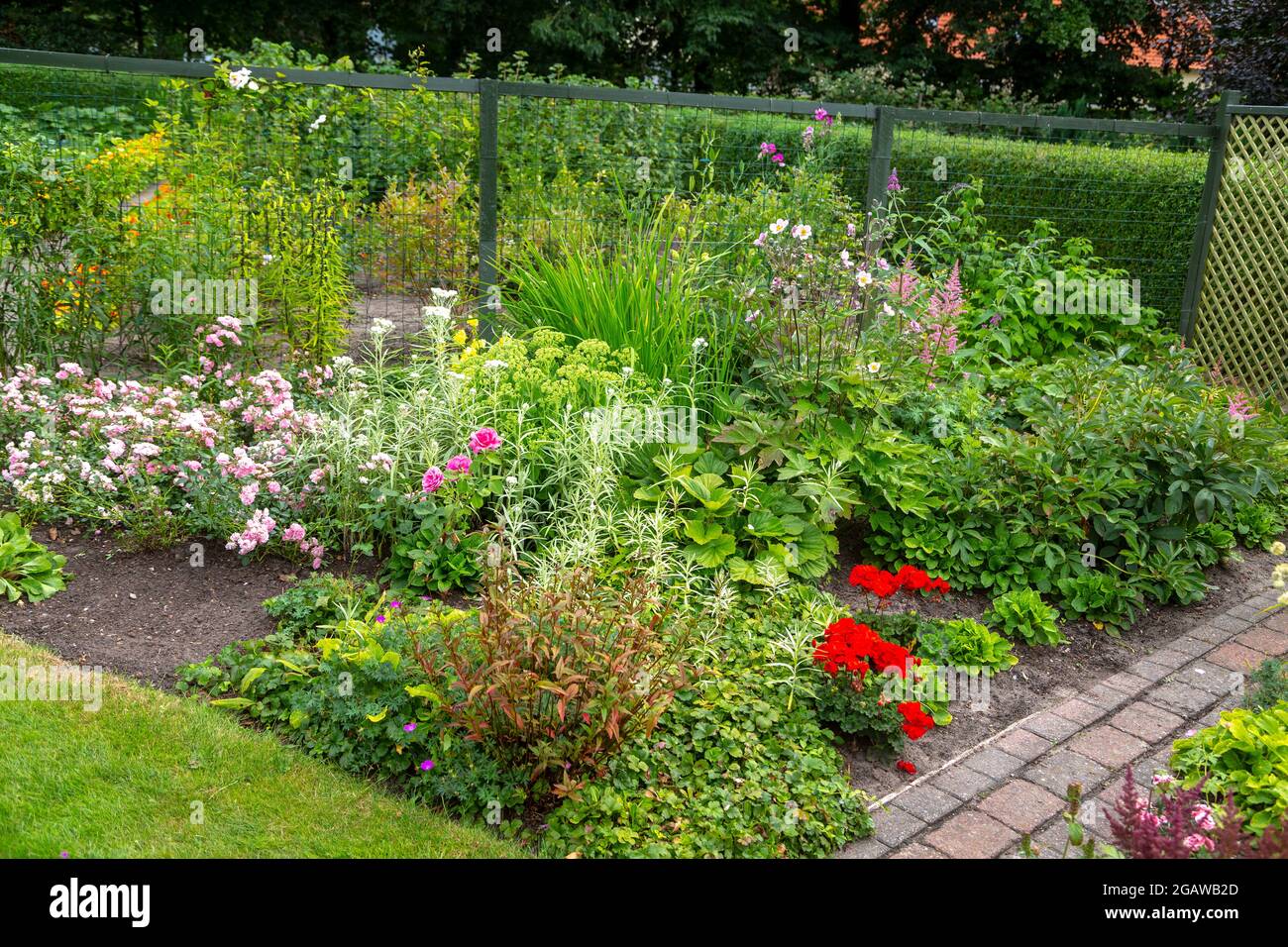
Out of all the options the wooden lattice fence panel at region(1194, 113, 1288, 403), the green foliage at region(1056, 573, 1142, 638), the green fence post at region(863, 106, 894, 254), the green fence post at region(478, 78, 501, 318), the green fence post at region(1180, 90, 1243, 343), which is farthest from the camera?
the green fence post at region(1180, 90, 1243, 343)

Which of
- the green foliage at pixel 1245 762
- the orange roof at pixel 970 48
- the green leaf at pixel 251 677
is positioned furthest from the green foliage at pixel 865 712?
the orange roof at pixel 970 48

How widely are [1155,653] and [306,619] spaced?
326 centimetres

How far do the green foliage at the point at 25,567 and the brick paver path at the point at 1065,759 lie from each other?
3.04 metres

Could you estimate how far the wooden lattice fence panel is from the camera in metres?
7.43

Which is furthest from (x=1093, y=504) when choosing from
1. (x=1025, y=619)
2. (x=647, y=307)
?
(x=647, y=307)

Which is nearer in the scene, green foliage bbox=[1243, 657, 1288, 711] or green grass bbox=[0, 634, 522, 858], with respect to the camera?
green grass bbox=[0, 634, 522, 858]

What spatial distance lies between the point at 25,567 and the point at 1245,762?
4.20m

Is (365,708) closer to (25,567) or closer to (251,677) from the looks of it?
(251,677)

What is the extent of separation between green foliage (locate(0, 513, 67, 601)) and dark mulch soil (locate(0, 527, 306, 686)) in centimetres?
5

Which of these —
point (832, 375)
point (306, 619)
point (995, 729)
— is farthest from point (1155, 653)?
point (306, 619)

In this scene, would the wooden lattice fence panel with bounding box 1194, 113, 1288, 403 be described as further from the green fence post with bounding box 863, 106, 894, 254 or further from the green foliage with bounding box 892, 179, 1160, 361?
the green fence post with bounding box 863, 106, 894, 254

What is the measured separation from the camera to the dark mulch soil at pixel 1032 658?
334 cm

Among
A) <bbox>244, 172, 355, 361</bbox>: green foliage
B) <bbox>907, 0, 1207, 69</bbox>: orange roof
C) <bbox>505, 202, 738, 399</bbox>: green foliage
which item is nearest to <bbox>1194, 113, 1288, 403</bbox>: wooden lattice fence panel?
<bbox>505, 202, 738, 399</bbox>: green foliage

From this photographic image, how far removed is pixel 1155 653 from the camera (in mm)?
4125
